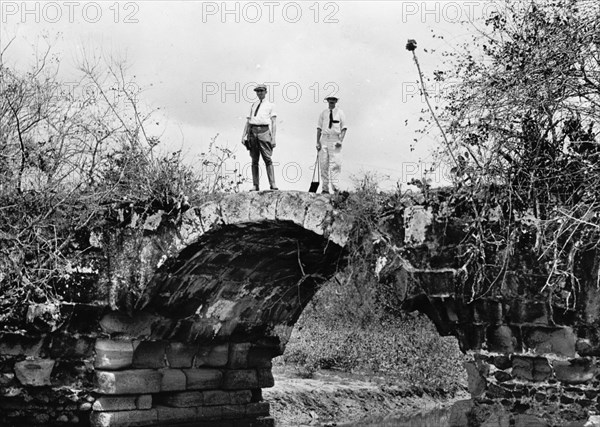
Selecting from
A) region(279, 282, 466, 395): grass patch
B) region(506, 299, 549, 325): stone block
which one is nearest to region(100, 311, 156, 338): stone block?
region(506, 299, 549, 325): stone block

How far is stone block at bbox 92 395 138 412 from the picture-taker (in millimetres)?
10156

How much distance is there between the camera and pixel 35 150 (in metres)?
10.2

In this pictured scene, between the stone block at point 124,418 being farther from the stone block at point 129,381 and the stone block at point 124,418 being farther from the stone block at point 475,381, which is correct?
the stone block at point 475,381

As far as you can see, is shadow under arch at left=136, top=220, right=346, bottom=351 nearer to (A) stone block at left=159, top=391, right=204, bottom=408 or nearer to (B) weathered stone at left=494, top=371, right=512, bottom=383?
(A) stone block at left=159, top=391, right=204, bottom=408

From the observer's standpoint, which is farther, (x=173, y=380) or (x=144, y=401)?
(x=173, y=380)

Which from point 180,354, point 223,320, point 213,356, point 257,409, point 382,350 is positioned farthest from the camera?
point 382,350

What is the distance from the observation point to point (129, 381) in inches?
408

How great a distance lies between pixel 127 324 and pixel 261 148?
2501 millimetres

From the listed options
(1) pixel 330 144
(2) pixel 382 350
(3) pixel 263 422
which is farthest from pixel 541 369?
(2) pixel 382 350

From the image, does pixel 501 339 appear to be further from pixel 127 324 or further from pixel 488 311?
pixel 127 324

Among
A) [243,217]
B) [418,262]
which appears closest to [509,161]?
[418,262]

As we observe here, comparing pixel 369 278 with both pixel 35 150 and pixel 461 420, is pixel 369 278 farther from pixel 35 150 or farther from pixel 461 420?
pixel 35 150

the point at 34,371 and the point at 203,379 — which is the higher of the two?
the point at 34,371

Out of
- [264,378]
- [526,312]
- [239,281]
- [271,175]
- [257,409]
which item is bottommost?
[257,409]
